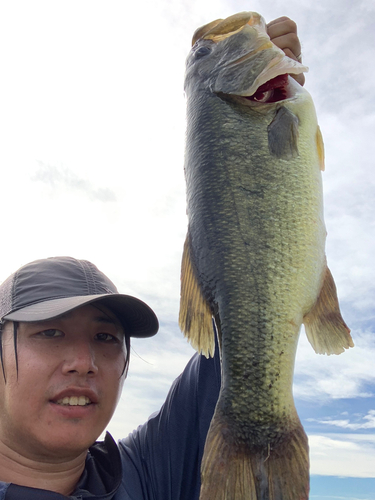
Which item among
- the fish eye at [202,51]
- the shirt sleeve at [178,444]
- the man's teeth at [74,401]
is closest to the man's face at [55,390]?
the man's teeth at [74,401]

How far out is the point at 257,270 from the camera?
1750 mm

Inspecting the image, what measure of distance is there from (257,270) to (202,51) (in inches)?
53.8

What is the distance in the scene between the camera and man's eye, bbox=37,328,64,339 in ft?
6.85

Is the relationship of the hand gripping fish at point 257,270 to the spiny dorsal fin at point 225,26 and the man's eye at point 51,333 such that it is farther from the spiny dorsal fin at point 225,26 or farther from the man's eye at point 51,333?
the man's eye at point 51,333

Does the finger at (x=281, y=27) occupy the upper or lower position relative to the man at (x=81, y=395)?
upper

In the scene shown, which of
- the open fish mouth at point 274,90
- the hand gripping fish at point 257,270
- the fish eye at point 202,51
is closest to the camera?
the hand gripping fish at point 257,270

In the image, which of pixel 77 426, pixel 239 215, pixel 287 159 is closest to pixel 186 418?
pixel 77 426

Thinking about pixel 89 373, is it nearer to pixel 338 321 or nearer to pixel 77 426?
pixel 77 426

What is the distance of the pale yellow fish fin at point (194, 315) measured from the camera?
1796 mm

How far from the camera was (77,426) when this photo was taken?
6.66 feet

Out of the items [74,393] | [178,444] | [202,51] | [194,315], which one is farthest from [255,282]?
[202,51]

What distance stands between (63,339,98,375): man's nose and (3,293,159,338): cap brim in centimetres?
21

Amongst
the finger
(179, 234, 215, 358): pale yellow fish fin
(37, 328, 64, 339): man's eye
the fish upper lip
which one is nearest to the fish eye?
the finger

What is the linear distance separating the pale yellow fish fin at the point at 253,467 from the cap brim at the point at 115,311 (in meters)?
0.86
